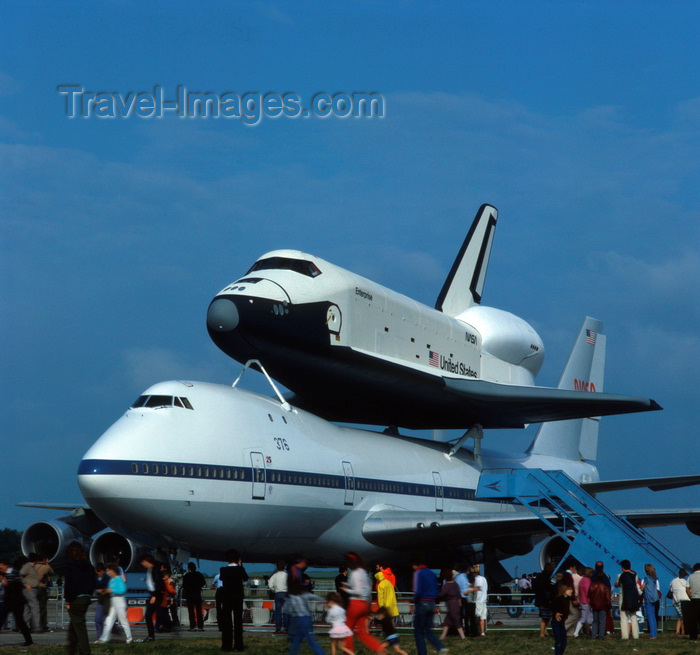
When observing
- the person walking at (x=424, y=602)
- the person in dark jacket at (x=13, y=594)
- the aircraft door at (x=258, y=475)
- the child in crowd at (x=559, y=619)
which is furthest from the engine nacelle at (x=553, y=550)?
the person walking at (x=424, y=602)

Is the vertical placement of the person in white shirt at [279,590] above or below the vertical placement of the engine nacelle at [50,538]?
below

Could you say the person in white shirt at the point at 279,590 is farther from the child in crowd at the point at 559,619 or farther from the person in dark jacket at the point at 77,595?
the person in dark jacket at the point at 77,595

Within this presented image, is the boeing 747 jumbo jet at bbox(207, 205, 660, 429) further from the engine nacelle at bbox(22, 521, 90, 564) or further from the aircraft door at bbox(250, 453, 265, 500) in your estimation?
the engine nacelle at bbox(22, 521, 90, 564)

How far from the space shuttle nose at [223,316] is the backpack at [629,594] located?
31.3ft

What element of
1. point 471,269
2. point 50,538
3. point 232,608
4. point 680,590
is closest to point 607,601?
point 680,590

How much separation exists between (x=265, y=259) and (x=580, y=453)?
17.7 metres

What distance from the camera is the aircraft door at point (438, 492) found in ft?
89.5

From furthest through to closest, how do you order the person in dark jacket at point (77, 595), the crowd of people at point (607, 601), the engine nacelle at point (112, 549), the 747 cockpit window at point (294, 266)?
1. the engine nacelle at point (112, 549)
2. the 747 cockpit window at point (294, 266)
3. the crowd of people at point (607, 601)
4. the person in dark jacket at point (77, 595)

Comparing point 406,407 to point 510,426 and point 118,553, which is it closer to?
point 510,426

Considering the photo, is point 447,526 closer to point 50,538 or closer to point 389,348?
point 389,348

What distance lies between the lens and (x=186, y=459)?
19.0 metres

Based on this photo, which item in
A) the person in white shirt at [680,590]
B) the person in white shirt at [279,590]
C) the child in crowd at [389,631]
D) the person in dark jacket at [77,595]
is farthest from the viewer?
the person in white shirt at [680,590]

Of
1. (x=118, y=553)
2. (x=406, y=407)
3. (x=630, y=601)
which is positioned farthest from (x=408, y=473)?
(x=630, y=601)

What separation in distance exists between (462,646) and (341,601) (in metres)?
4.68
